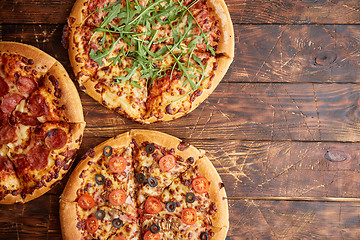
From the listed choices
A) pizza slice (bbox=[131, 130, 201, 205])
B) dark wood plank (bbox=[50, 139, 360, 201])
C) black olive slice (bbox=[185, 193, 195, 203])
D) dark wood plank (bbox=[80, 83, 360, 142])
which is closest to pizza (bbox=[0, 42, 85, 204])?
dark wood plank (bbox=[80, 83, 360, 142])

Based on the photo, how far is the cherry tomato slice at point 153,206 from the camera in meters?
3.53

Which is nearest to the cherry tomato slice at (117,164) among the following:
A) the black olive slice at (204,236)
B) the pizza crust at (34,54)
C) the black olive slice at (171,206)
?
the black olive slice at (171,206)

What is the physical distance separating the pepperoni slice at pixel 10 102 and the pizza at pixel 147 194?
1152mm

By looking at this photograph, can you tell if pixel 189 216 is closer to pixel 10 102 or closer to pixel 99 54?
pixel 99 54

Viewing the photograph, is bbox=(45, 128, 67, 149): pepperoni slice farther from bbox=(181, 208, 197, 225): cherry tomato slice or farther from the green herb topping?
bbox=(181, 208, 197, 225): cherry tomato slice

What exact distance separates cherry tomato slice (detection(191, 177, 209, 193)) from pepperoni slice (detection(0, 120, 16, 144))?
2.50 m

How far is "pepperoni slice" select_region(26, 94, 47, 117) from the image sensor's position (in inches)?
134

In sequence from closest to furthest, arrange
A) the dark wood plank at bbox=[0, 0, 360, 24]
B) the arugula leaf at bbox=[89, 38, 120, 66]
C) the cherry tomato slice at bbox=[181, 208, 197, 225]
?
the arugula leaf at bbox=[89, 38, 120, 66] < the cherry tomato slice at bbox=[181, 208, 197, 225] < the dark wood plank at bbox=[0, 0, 360, 24]

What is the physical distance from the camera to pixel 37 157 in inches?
136

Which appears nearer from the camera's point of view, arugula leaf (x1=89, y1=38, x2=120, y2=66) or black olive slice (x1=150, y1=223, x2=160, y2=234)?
arugula leaf (x1=89, y1=38, x2=120, y2=66)

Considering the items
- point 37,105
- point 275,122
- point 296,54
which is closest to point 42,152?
point 37,105

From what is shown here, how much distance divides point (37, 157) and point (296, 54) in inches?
155

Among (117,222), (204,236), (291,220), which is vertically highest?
(117,222)

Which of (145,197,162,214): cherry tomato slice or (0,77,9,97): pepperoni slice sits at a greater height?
(0,77,9,97): pepperoni slice
